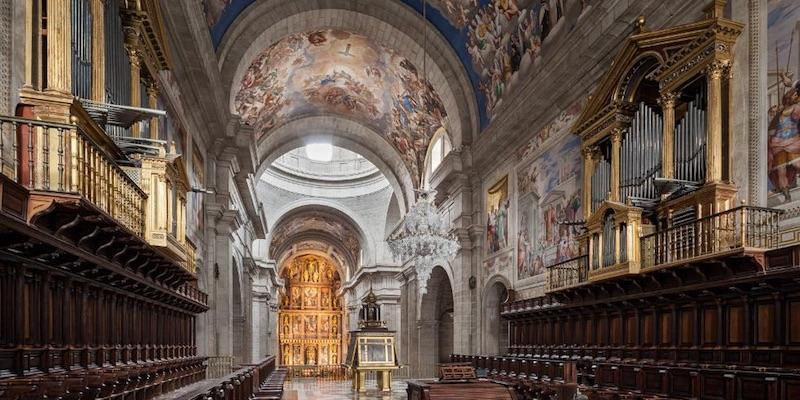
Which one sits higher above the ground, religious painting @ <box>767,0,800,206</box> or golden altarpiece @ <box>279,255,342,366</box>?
religious painting @ <box>767,0,800,206</box>

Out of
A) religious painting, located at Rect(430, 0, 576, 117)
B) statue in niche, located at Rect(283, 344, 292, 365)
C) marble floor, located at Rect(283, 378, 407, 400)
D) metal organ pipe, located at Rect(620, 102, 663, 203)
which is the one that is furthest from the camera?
statue in niche, located at Rect(283, 344, 292, 365)

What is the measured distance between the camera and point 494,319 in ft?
55.2

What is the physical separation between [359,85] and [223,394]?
17.6 metres

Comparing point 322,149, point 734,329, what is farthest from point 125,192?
point 322,149

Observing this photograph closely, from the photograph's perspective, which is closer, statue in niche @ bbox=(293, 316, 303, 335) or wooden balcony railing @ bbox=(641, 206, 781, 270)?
wooden balcony railing @ bbox=(641, 206, 781, 270)

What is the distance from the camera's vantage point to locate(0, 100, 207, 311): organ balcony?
15.2 feet

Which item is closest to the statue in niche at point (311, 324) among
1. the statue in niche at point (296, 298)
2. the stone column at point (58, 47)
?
the statue in niche at point (296, 298)

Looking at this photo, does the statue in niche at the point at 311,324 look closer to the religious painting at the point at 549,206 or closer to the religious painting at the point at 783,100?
the religious painting at the point at 549,206

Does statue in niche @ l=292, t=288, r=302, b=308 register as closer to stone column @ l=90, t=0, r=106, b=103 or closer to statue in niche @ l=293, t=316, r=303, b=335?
statue in niche @ l=293, t=316, r=303, b=335

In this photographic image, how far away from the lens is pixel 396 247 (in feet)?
49.9

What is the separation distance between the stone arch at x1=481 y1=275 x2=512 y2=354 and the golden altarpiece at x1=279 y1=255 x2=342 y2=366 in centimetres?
3156

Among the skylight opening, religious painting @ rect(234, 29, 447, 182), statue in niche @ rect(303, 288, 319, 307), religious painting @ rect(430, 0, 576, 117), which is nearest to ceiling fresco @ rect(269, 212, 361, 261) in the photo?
the skylight opening

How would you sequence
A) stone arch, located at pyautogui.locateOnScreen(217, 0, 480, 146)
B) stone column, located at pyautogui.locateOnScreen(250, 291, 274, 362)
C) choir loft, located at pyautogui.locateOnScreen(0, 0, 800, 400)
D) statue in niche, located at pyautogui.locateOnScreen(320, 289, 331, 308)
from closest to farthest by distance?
choir loft, located at pyautogui.locateOnScreen(0, 0, 800, 400) < stone arch, located at pyautogui.locateOnScreen(217, 0, 480, 146) < stone column, located at pyautogui.locateOnScreen(250, 291, 274, 362) < statue in niche, located at pyautogui.locateOnScreen(320, 289, 331, 308)

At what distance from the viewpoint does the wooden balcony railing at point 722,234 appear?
6633mm
